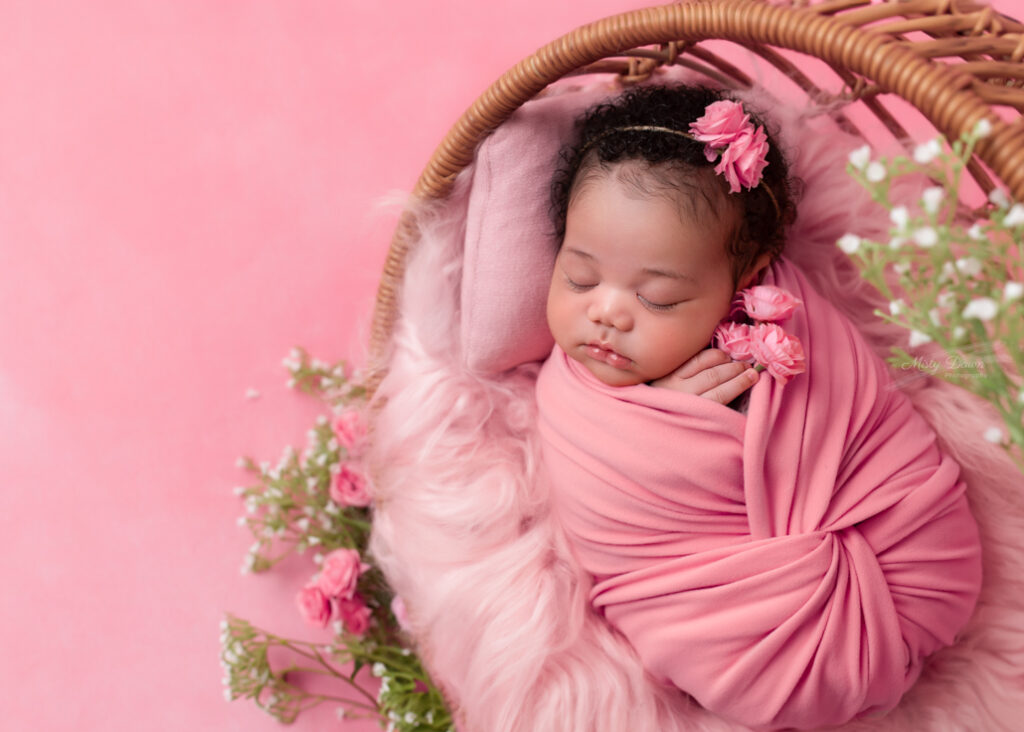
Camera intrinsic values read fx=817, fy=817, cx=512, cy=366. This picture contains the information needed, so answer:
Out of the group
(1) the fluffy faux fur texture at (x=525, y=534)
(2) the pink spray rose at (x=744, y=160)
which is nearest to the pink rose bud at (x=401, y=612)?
(1) the fluffy faux fur texture at (x=525, y=534)

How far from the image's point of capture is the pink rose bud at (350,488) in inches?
64.8

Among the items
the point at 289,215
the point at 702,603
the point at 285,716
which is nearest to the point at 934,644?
the point at 702,603

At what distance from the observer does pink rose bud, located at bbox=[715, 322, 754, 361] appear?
1.22 meters

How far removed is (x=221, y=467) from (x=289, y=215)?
22.7 inches

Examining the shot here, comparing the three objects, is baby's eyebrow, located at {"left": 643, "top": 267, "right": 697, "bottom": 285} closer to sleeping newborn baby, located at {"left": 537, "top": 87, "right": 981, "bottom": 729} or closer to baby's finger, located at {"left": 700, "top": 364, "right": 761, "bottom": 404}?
sleeping newborn baby, located at {"left": 537, "top": 87, "right": 981, "bottom": 729}

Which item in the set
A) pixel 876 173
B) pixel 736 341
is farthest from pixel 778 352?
pixel 876 173

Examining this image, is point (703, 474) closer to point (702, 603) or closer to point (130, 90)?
point (702, 603)

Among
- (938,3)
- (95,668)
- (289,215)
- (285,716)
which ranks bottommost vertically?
(285,716)

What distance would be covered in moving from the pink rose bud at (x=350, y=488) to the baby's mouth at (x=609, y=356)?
617 mm

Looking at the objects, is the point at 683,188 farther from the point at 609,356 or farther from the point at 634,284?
the point at 609,356

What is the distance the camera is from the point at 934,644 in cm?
129

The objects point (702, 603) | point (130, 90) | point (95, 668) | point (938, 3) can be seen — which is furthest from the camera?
point (130, 90)

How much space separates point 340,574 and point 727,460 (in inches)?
31.5

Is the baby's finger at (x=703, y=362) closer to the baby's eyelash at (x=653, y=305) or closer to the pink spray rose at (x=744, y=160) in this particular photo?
the baby's eyelash at (x=653, y=305)
